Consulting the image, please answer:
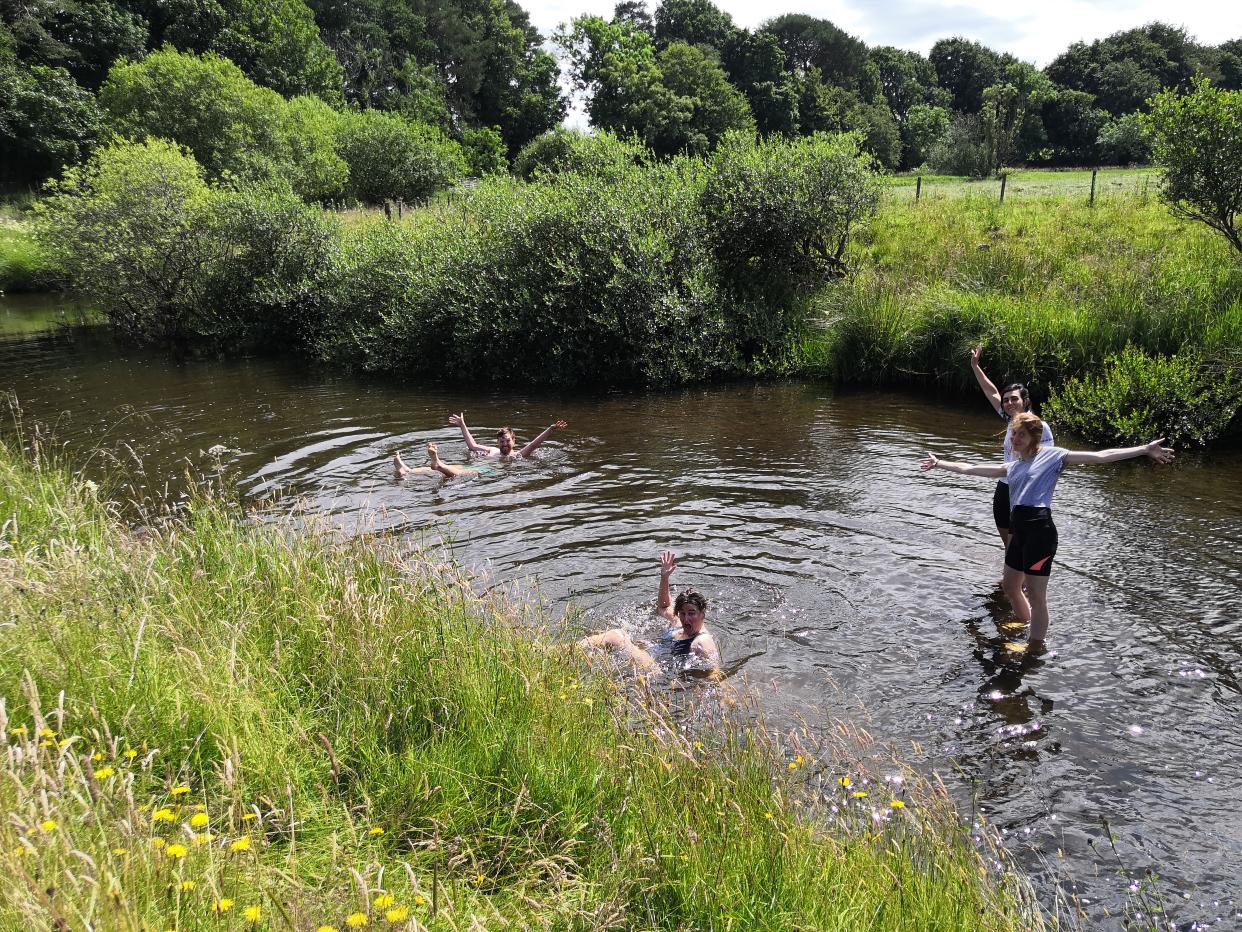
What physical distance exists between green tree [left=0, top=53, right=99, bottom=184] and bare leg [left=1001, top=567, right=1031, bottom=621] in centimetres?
6260

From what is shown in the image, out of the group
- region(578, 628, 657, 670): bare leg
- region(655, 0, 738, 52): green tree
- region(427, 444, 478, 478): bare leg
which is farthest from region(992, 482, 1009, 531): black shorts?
region(655, 0, 738, 52): green tree

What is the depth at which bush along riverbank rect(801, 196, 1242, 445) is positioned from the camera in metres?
14.0

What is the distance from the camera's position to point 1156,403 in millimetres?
13859

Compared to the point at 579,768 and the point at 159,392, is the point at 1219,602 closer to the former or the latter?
the point at 579,768

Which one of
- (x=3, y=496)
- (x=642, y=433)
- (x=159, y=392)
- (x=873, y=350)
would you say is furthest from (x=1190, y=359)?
(x=159, y=392)

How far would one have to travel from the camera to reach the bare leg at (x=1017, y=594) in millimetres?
7914

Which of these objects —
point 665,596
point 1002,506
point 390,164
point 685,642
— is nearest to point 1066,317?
point 1002,506

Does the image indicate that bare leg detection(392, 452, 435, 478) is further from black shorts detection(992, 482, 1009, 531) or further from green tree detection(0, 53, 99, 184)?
green tree detection(0, 53, 99, 184)

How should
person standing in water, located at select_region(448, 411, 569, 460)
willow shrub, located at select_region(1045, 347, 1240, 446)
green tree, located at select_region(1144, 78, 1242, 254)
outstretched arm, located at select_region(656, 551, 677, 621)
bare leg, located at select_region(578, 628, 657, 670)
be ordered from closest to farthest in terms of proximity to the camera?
bare leg, located at select_region(578, 628, 657, 670), outstretched arm, located at select_region(656, 551, 677, 621), willow shrub, located at select_region(1045, 347, 1240, 446), person standing in water, located at select_region(448, 411, 569, 460), green tree, located at select_region(1144, 78, 1242, 254)

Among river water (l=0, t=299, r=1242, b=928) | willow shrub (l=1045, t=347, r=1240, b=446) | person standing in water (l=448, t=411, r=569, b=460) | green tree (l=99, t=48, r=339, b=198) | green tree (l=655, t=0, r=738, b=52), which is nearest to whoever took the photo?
river water (l=0, t=299, r=1242, b=928)

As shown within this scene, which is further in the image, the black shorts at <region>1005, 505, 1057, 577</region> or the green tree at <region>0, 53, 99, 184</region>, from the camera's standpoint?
the green tree at <region>0, 53, 99, 184</region>

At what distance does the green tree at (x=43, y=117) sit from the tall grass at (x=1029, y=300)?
54.4m

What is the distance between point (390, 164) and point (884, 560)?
4836 centimetres

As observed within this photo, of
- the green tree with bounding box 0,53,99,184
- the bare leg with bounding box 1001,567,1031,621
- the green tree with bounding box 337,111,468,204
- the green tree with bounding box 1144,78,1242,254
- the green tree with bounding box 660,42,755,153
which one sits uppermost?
the green tree with bounding box 660,42,755,153
